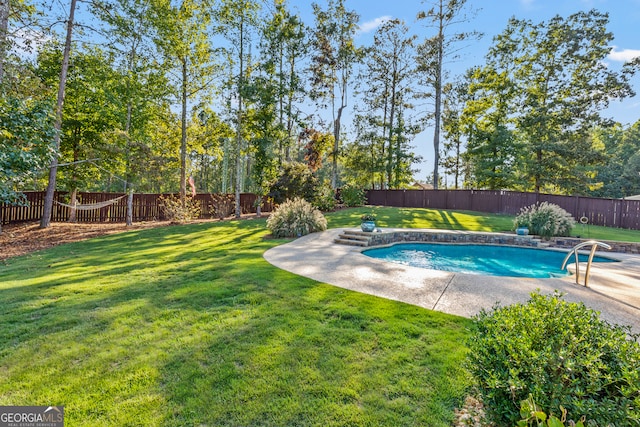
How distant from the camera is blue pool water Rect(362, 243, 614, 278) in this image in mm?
7285

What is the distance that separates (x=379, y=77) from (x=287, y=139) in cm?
964

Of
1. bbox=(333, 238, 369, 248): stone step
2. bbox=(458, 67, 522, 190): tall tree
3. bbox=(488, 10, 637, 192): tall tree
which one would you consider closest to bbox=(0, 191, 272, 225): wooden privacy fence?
bbox=(333, 238, 369, 248): stone step

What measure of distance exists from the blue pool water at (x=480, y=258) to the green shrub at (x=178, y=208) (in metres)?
8.23

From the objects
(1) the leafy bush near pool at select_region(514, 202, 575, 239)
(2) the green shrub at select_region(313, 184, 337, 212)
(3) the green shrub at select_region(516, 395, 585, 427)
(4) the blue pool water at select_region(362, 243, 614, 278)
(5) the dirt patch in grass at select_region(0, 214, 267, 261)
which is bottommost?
(4) the blue pool water at select_region(362, 243, 614, 278)

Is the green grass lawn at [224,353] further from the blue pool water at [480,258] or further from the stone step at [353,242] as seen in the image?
the blue pool water at [480,258]

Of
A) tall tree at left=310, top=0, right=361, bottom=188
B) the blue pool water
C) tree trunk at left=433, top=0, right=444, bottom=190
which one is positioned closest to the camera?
the blue pool water

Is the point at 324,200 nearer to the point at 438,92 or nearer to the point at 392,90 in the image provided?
the point at 438,92

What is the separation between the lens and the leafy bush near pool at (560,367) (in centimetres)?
134

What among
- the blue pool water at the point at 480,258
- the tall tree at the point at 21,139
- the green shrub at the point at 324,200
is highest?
the tall tree at the point at 21,139

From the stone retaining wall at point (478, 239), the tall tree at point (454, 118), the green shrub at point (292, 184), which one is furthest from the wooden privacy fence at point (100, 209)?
the tall tree at point (454, 118)

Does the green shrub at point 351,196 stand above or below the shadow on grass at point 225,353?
above

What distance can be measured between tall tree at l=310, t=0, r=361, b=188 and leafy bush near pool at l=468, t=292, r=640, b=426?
16.8m

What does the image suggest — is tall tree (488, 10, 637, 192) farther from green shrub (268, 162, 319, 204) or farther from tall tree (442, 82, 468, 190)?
green shrub (268, 162, 319, 204)

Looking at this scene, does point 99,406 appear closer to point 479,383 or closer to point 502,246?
point 479,383
